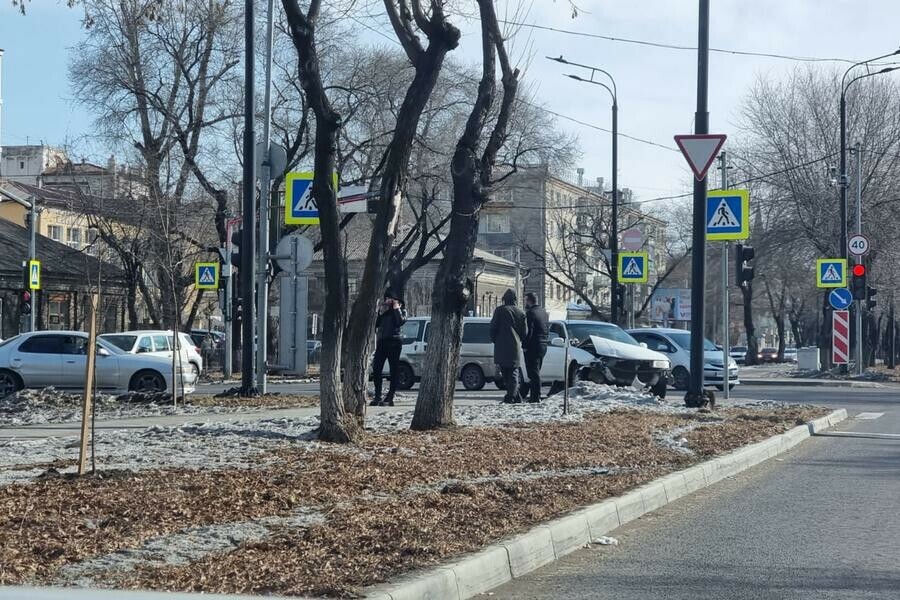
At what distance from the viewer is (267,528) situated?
720cm

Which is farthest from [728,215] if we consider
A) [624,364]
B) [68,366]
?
[68,366]

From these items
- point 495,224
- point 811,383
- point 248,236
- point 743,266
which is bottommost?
point 811,383

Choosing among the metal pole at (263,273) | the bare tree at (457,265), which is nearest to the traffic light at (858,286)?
the metal pole at (263,273)

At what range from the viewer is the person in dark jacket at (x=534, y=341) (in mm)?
19297

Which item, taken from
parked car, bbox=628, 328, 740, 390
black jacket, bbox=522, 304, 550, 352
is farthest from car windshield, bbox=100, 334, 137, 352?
parked car, bbox=628, 328, 740, 390

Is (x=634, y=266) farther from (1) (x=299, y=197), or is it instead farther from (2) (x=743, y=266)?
(1) (x=299, y=197)

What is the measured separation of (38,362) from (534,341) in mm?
10217

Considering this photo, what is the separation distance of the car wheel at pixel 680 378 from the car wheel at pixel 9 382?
1439 centimetres

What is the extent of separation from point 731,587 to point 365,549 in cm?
206

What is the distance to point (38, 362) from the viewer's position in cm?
2309

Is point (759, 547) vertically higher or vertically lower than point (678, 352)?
lower

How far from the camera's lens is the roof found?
44.0m

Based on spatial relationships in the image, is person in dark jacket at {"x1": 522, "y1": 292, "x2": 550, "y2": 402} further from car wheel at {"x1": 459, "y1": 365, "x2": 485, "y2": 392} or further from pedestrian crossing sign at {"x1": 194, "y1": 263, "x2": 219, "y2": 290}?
pedestrian crossing sign at {"x1": 194, "y1": 263, "x2": 219, "y2": 290}

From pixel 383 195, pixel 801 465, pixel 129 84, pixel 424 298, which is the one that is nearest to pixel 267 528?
pixel 383 195
